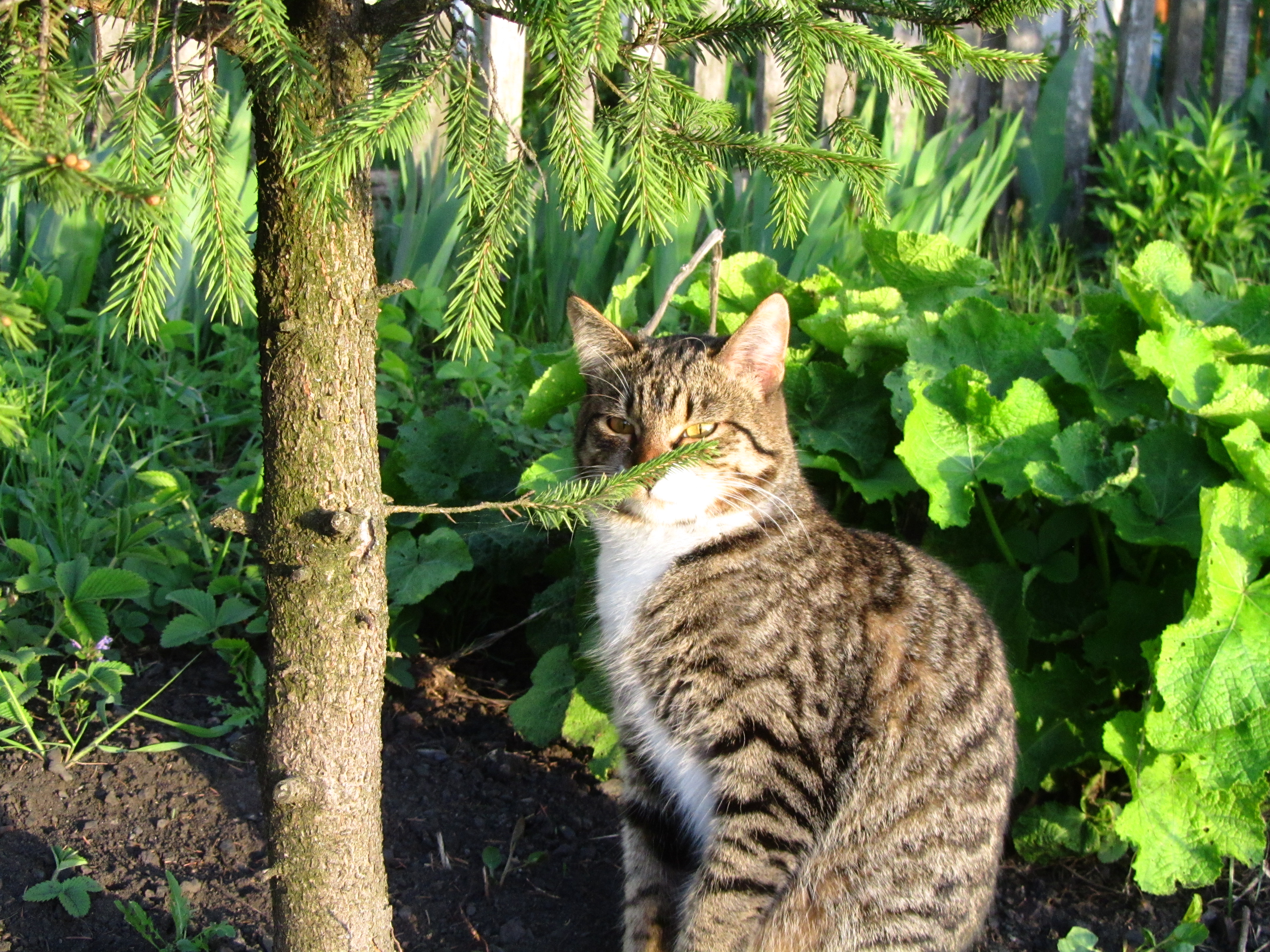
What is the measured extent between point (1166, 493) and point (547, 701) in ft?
4.91

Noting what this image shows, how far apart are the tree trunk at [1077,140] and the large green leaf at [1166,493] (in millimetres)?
3447

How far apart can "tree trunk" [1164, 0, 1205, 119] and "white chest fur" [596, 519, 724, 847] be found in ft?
15.8

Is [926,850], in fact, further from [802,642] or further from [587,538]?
[587,538]

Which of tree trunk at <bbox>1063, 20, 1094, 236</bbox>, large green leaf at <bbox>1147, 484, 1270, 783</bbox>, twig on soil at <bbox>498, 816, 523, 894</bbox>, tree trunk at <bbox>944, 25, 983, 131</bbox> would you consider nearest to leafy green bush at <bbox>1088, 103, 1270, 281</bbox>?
tree trunk at <bbox>1063, 20, 1094, 236</bbox>

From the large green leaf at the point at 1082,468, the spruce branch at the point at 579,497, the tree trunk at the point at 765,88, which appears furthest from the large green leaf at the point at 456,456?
the tree trunk at the point at 765,88

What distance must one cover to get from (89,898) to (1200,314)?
8.93 feet

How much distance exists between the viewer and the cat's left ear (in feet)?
7.88

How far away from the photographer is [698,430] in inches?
94.7

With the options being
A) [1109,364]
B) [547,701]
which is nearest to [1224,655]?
[1109,364]

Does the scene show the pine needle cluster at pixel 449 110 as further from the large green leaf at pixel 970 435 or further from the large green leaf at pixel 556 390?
the large green leaf at pixel 556 390

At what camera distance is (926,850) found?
216 cm

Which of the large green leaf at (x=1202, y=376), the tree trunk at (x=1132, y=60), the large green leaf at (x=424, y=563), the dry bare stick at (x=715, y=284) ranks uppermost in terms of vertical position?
the tree trunk at (x=1132, y=60)

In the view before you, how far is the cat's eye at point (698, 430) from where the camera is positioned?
2404mm

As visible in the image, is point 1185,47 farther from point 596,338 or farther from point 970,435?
point 596,338
